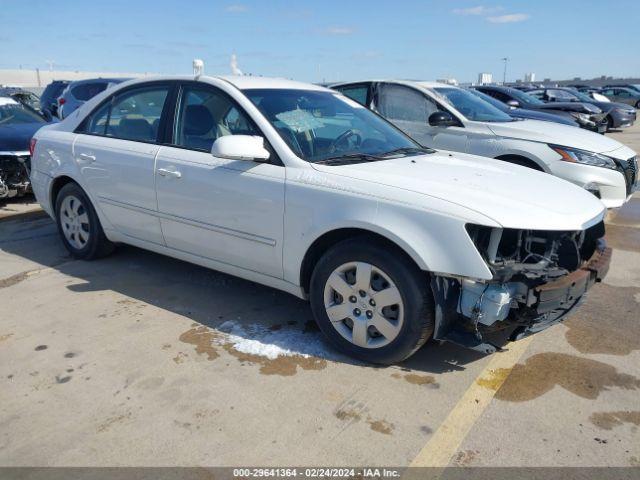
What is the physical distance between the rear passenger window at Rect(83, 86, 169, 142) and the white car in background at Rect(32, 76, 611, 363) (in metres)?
0.02

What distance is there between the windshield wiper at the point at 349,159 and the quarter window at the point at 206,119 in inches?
23.3

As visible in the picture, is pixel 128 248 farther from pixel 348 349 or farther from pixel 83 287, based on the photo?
pixel 348 349

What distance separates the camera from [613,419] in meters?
2.80

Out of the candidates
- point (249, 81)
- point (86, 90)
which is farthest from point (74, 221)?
point (86, 90)

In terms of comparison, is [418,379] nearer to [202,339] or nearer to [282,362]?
[282,362]

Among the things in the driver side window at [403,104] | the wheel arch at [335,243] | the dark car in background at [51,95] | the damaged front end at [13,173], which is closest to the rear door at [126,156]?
the wheel arch at [335,243]

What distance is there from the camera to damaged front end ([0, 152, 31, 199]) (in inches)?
282

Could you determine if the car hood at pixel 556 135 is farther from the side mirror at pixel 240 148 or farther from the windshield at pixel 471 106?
the side mirror at pixel 240 148

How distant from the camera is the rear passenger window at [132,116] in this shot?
172 inches

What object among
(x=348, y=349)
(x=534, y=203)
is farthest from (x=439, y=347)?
(x=534, y=203)

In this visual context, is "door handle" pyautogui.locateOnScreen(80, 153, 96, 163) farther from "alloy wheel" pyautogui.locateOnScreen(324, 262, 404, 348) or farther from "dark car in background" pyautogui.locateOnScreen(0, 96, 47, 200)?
"dark car in background" pyautogui.locateOnScreen(0, 96, 47, 200)

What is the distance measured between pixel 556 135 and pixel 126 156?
471cm

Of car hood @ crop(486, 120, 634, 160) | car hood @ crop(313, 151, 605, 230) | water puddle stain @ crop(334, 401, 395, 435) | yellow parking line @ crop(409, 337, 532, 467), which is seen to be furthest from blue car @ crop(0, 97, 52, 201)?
yellow parking line @ crop(409, 337, 532, 467)

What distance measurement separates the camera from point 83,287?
455 cm
